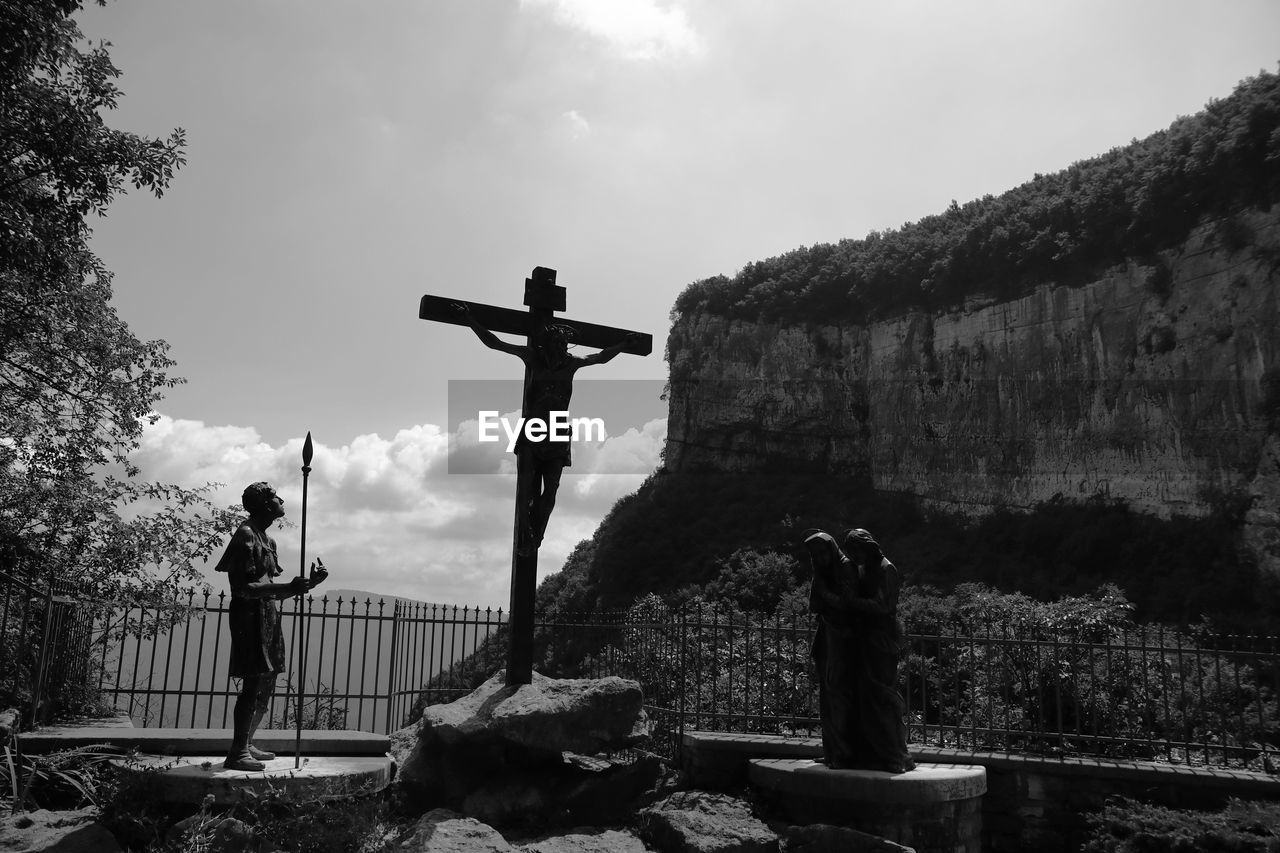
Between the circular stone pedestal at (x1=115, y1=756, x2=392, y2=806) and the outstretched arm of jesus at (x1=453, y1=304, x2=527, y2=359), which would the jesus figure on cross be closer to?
the outstretched arm of jesus at (x1=453, y1=304, x2=527, y2=359)

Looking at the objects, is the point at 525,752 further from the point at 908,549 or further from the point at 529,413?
the point at 908,549

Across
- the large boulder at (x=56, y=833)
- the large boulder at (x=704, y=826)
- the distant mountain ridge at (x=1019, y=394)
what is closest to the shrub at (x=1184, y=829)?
the large boulder at (x=704, y=826)

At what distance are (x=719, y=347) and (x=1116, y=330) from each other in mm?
27478

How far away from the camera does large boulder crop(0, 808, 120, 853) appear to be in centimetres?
551

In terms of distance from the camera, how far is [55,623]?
8.15 metres

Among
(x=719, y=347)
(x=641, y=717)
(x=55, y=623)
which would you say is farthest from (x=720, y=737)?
(x=719, y=347)

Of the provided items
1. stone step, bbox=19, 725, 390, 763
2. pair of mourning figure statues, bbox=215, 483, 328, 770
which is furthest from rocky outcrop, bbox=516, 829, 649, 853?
pair of mourning figure statues, bbox=215, 483, 328, 770

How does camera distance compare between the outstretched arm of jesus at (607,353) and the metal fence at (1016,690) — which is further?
the metal fence at (1016,690)

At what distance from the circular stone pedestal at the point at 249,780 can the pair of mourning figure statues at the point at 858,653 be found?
11.3 ft

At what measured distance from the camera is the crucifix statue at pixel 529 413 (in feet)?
Result: 25.6

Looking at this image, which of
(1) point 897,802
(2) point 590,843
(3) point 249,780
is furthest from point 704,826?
(3) point 249,780

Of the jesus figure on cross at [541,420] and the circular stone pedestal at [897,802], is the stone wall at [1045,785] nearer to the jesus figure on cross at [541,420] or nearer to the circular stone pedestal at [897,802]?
the circular stone pedestal at [897,802]

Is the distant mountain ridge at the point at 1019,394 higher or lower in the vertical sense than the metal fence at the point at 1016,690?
higher

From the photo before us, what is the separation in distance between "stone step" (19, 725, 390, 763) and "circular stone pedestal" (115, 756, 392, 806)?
0.48 meters
